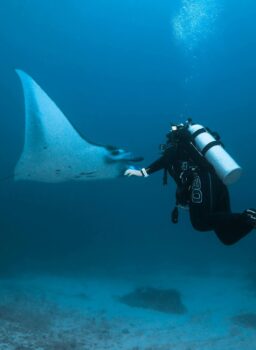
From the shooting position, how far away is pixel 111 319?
9492mm

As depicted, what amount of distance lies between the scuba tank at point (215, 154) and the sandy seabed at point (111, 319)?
4626 millimetres

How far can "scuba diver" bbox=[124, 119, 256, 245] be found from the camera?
409 cm

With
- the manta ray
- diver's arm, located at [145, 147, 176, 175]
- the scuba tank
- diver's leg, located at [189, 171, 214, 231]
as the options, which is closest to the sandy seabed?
the manta ray

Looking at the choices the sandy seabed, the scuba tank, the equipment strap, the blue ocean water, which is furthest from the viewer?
the blue ocean water

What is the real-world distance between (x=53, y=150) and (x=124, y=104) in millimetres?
38128

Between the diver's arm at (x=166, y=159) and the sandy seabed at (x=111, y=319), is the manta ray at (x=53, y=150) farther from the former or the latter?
the sandy seabed at (x=111, y=319)

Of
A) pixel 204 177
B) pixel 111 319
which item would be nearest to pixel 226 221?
pixel 204 177

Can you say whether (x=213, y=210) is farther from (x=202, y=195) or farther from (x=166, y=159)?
(x=166, y=159)

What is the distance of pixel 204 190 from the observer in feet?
14.5

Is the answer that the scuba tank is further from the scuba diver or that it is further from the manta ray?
the manta ray

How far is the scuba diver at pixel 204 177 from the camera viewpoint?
409cm

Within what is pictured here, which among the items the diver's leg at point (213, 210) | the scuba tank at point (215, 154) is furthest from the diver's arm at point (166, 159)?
the diver's leg at point (213, 210)

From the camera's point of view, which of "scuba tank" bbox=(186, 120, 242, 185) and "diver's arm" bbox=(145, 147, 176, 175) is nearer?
"scuba tank" bbox=(186, 120, 242, 185)

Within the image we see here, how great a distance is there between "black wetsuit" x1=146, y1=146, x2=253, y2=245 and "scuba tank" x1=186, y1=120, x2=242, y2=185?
0.23 m
